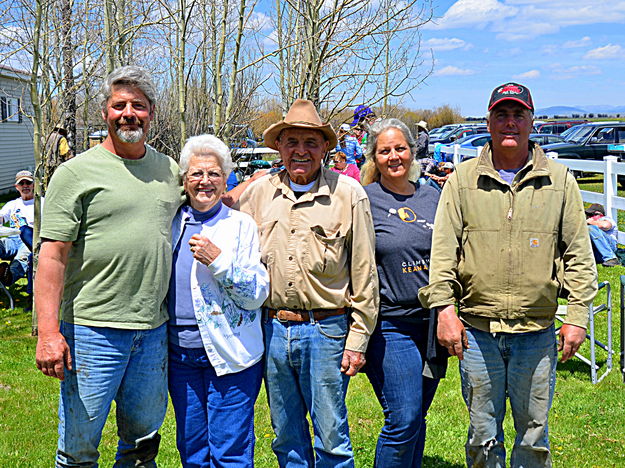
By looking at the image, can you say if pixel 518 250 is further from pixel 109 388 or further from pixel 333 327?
pixel 109 388

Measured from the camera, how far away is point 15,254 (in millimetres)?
9055

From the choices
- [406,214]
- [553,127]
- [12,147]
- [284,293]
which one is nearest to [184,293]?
[284,293]

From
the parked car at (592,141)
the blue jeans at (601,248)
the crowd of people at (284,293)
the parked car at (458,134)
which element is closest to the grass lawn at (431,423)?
the blue jeans at (601,248)

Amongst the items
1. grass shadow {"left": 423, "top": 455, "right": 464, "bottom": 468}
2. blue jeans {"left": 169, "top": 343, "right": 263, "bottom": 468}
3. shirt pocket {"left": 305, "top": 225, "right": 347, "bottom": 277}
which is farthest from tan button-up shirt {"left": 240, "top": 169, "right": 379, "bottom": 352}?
grass shadow {"left": 423, "top": 455, "right": 464, "bottom": 468}

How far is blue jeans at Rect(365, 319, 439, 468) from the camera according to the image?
3.04 metres

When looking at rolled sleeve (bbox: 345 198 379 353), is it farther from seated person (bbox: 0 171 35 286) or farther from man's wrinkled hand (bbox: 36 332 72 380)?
seated person (bbox: 0 171 35 286)

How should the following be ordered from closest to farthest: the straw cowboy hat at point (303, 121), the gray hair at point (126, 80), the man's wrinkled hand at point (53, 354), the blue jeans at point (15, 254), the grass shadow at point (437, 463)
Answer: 1. the man's wrinkled hand at point (53, 354)
2. the gray hair at point (126, 80)
3. the straw cowboy hat at point (303, 121)
4. the grass shadow at point (437, 463)
5. the blue jeans at point (15, 254)

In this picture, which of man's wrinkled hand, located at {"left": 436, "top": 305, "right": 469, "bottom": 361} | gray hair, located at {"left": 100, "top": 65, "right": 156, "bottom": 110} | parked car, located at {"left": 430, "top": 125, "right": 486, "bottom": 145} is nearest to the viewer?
gray hair, located at {"left": 100, "top": 65, "right": 156, "bottom": 110}

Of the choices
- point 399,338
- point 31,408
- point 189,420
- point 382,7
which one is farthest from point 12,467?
point 382,7

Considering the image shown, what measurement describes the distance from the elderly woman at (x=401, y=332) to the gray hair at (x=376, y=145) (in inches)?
4.4

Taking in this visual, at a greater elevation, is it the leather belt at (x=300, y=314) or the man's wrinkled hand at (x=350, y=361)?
the leather belt at (x=300, y=314)

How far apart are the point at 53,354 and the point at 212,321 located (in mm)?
675

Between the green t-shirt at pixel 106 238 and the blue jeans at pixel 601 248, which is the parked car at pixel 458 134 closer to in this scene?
the blue jeans at pixel 601 248

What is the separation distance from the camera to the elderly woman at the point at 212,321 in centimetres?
279
